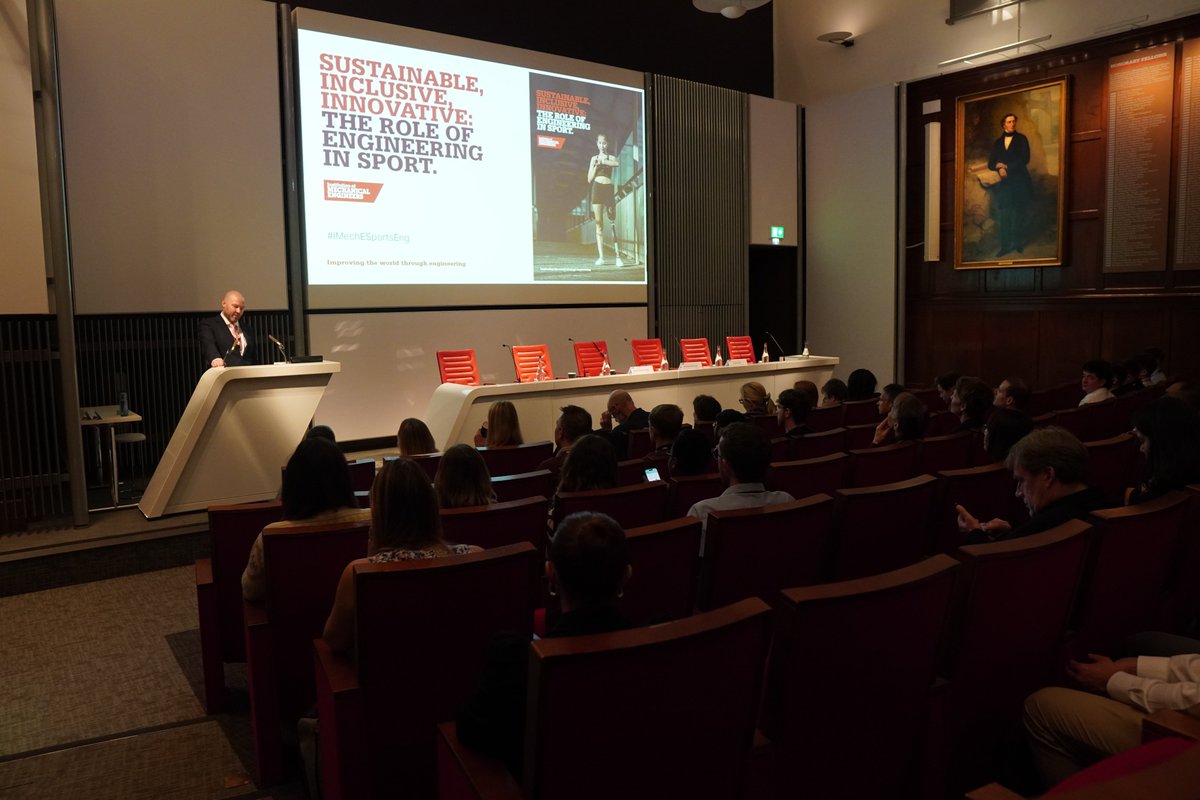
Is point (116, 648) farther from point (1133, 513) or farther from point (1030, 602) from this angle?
point (1133, 513)

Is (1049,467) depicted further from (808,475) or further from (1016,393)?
(1016,393)

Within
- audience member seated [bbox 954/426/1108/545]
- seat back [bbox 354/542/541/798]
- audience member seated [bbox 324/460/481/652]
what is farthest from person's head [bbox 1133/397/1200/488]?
audience member seated [bbox 324/460/481/652]

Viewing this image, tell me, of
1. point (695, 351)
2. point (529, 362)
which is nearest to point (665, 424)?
point (529, 362)

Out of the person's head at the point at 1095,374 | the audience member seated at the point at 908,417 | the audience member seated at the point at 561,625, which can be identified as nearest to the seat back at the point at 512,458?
the audience member seated at the point at 908,417

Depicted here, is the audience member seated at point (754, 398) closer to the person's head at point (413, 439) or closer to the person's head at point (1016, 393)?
the person's head at point (1016, 393)

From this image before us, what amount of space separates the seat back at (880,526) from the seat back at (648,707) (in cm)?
127

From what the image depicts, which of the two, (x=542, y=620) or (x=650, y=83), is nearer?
(x=542, y=620)

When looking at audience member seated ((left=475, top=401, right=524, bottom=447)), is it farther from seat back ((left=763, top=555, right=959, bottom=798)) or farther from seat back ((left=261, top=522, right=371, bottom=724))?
seat back ((left=763, top=555, right=959, bottom=798))

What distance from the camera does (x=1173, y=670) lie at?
1.79 meters

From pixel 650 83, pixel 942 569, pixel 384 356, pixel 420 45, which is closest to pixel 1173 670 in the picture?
pixel 942 569

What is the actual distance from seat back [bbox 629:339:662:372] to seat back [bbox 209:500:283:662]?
5.87 meters

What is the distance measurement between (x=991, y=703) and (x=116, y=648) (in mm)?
3556

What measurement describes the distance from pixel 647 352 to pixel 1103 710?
724 cm

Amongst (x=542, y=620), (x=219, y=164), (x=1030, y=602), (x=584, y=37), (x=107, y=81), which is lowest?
(x=542, y=620)
